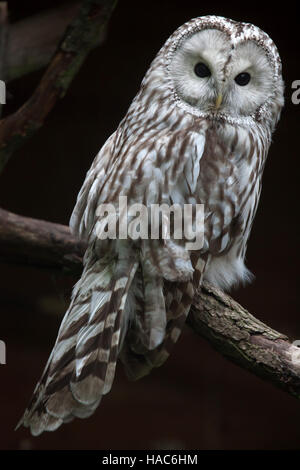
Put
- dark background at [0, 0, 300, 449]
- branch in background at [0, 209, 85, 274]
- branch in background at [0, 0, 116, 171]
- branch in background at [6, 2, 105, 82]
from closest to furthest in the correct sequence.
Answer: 1. branch in background at [0, 0, 116, 171]
2. branch in background at [0, 209, 85, 274]
3. branch in background at [6, 2, 105, 82]
4. dark background at [0, 0, 300, 449]

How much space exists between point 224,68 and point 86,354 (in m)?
0.89

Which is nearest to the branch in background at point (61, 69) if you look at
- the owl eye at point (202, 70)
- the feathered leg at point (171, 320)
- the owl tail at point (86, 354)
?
the owl eye at point (202, 70)

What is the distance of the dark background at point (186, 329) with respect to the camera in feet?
12.2

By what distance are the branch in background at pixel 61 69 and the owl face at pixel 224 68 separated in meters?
0.32

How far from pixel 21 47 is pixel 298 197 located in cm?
164

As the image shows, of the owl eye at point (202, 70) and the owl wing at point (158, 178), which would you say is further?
the owl eye at point (202, 70)

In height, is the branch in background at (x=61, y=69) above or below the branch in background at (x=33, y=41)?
below

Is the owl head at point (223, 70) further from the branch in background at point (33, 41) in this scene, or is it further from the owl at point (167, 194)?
the branch in background at point (33, 41)

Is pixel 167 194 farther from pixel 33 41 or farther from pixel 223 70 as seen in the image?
pixel 33 41

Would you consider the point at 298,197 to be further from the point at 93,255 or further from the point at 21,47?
the point at 93,255

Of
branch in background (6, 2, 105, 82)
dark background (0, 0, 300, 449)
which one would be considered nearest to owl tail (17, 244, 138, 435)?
branch in background (6, 2, 105, 82)

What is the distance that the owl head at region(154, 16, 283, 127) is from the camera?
2.06 m

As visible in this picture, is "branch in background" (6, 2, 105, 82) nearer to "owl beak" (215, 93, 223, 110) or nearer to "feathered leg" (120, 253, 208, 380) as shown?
"owl beak" (215, 93, 223, 110)
